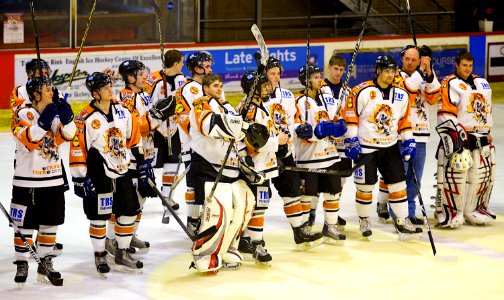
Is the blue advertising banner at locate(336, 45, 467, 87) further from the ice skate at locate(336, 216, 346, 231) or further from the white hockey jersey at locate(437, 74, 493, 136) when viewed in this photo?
the ice skate at locate(336, 216, 346, 231)

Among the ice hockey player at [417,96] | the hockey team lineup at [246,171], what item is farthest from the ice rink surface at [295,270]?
the ice hockey player at [417,96]

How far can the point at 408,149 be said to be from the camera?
859cm

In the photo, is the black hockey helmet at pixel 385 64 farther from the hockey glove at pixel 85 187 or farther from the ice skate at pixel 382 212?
the hockey glove at pixel 85 187

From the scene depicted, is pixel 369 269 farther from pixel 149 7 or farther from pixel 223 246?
pixel 149 7

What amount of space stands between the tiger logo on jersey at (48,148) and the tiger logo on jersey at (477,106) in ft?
11.1

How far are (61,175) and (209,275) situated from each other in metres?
1.19

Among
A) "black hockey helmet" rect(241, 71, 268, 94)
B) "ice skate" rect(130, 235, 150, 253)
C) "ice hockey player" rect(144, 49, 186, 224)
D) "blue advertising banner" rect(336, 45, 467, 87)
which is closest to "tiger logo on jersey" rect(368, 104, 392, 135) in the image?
"black hockey helmet" rect(241, 71, 268, 94)

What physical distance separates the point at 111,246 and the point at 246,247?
95cm

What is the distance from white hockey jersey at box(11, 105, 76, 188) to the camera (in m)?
7.23

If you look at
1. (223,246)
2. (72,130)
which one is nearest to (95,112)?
(72,130)

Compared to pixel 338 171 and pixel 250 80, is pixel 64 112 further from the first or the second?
pixel 338 171

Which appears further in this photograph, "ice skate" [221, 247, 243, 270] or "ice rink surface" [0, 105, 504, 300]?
"ice skate" [221, 247, 243, 270]

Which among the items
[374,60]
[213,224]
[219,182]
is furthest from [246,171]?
[374,60]

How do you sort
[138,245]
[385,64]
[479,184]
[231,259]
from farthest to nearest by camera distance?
1. [479,184]
2. [385,64]
3. [138,245]
4. [231,259]
